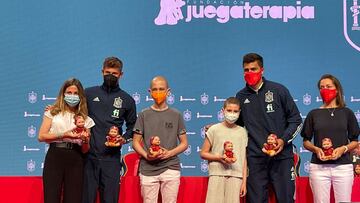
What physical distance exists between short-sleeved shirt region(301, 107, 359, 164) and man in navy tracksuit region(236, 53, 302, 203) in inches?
7.6

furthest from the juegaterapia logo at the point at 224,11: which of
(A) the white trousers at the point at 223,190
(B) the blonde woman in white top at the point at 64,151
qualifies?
(A) the white trousers at the point at 223,190

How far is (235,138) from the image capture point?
4996 millimetres

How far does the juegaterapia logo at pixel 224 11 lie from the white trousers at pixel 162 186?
3087 millimetres

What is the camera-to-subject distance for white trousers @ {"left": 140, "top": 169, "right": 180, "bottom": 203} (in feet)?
16.2

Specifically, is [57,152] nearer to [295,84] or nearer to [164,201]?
[164,201]

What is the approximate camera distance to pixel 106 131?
516 cm

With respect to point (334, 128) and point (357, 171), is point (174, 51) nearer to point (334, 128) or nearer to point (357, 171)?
point (357, 171)

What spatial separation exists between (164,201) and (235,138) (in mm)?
861

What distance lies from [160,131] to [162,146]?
0.14 metres

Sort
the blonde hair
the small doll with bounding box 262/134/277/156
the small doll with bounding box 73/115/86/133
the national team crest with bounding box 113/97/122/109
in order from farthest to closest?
the national team crest with bounding box 113/97/122/109 → the blonde hair → the small doll with bounding box 262/134/277/156 → the small doll with bounding box 73/115/86/133

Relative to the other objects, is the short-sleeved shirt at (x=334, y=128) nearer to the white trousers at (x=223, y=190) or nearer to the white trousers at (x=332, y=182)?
the white trousers at (x=332, y=182)

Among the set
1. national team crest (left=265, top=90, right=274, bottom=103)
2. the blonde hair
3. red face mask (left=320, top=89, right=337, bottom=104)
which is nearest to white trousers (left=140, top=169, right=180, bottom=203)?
the blonde hair

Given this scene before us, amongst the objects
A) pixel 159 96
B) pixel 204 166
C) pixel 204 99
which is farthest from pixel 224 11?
pixel 159 96

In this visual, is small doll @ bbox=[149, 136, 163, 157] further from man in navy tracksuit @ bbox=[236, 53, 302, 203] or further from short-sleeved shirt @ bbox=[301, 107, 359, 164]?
short-sleeved shirt @ bbox=[301, 107, 359, 164]
